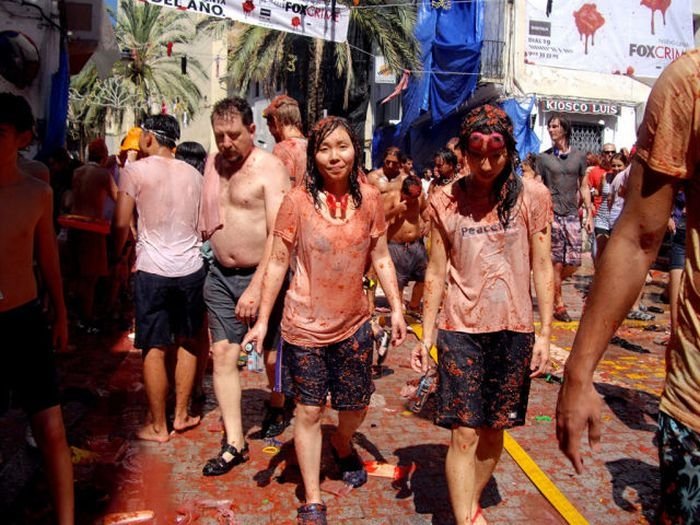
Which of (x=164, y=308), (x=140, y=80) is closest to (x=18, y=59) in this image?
(x=164, y=308)

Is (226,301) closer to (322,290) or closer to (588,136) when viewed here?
(322,290)

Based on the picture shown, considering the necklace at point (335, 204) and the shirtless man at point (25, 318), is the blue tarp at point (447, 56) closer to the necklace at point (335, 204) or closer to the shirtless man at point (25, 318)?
the necklace at point (335, 204)

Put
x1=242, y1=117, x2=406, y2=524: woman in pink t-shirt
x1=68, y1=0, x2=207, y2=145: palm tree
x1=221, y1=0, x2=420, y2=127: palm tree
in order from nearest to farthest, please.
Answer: x1=242, y1=117, x2=406, y2=524: woman in pink t-shirt < x1=221, y1=0, x2=420, y2=127: palm tree < x1=68, y1=0, x2=207, y2=145: palm tree

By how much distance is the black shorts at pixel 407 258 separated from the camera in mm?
7840

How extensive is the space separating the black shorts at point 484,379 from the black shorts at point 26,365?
1.88 m

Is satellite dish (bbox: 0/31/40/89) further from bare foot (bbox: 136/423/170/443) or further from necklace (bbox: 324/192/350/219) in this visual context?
necklace (bbox: 324/192/350/219)

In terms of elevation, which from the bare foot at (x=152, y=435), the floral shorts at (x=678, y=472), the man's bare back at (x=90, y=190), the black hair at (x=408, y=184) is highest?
the black hair at (x=408, y=184)

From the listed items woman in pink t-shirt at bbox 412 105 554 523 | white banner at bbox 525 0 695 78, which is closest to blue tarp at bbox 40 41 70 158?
woman in pink t-shirt at bbox 412 105 554 523

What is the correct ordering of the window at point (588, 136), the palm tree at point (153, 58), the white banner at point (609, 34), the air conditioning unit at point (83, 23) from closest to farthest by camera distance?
the air conditioning unit at point (83, 23)
the white banner at point (609, 34)
the window at point (588, 136)
the palm tree at point (153, 58)

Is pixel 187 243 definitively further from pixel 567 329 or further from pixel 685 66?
pixel 567 329

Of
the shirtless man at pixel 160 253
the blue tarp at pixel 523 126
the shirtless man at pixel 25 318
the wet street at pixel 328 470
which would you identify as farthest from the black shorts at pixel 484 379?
the blue tarp at pixel 523 126

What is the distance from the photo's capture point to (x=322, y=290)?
3648mm

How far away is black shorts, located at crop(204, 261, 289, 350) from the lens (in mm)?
4500

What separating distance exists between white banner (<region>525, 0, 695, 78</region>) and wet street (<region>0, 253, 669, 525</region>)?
50.9ft
